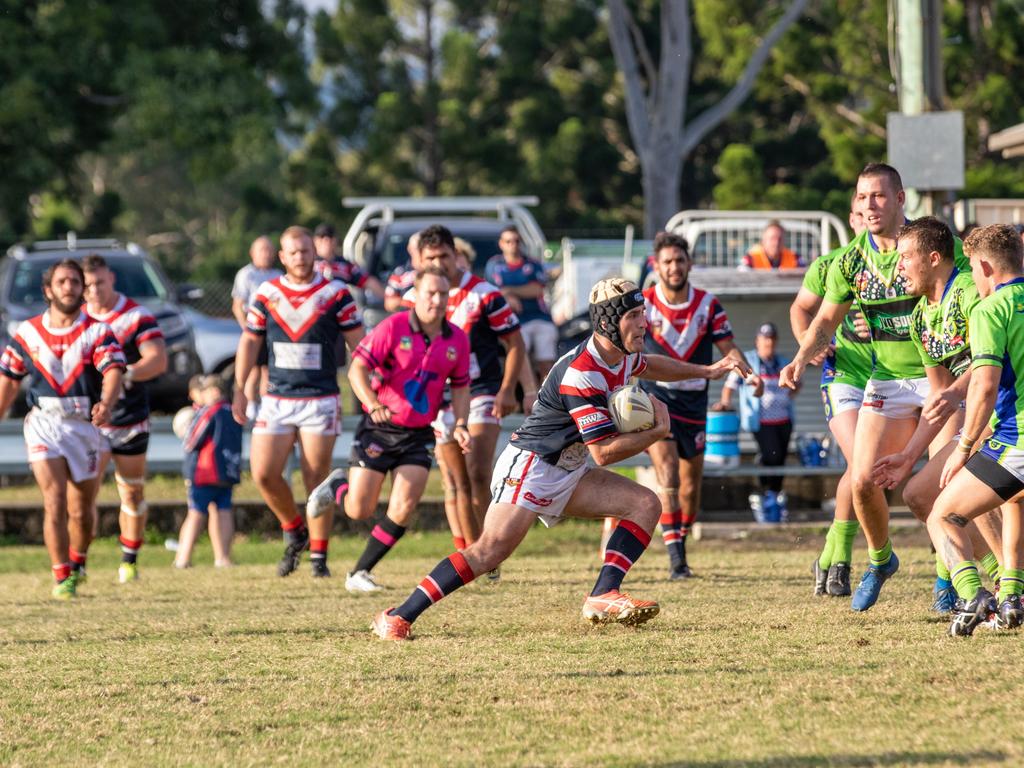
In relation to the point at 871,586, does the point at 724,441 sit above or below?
below

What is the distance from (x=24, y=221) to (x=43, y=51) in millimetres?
4977

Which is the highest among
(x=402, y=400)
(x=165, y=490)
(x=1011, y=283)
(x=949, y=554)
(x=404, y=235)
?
(x=1011, y=283)

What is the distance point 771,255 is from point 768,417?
2503 mm

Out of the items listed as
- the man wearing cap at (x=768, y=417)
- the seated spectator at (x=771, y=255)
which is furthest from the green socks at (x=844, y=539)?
the seated spectator at (x=771, y=255)

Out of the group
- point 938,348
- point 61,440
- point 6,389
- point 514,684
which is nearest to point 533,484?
Answer: point 514,684

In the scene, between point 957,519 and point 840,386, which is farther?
point 840,386

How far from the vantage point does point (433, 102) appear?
40.3m

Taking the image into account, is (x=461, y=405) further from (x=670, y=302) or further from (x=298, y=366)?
(x=670, y=302)

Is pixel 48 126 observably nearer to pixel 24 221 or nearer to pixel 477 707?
pixel 24 221

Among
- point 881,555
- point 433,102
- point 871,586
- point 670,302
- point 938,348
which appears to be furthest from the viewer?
point 433,102

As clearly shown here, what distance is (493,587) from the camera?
34.3 ft

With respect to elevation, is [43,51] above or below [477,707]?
above

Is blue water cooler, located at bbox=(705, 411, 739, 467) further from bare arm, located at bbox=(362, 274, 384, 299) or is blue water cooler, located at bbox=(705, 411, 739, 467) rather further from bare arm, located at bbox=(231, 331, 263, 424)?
bare arm, located at bbox=(231, 331, 263, 424)

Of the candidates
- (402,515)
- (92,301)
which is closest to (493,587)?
(402,515)
